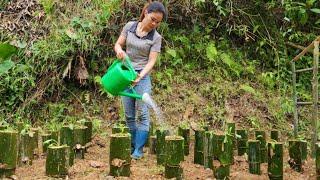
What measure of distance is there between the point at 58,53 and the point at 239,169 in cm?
327

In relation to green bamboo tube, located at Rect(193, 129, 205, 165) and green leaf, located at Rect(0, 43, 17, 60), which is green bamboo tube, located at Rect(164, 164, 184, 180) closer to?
green bamboo tube, located at Rect(193, 129, 205, 165)

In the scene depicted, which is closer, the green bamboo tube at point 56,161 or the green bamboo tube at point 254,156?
the green bamboo tube at point 56,161

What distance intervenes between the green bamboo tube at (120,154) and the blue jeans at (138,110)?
96 centimetres

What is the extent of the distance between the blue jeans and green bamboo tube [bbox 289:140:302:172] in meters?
1.30

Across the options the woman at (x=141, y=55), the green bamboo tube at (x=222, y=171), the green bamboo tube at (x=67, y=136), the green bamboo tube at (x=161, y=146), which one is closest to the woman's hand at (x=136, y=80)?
the woman at (x=141, y=55)

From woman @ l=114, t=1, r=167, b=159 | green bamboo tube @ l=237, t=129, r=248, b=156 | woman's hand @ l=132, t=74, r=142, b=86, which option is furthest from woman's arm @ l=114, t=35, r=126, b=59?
green bamboo tube @ l=237, t=129, r=248, b=156

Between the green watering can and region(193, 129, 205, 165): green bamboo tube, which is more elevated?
the green watering can

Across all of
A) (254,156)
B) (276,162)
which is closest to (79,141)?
(254,156)

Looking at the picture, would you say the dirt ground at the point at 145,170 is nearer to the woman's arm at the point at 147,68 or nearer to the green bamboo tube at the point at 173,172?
the green bamboo tube at the point at 173,172

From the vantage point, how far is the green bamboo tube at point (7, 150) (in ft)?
9.55

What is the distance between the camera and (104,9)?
6469mm

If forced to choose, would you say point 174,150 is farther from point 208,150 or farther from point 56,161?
point 56,161

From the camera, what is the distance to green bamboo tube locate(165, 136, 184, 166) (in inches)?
121

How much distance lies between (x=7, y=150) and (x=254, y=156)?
5.92ft
